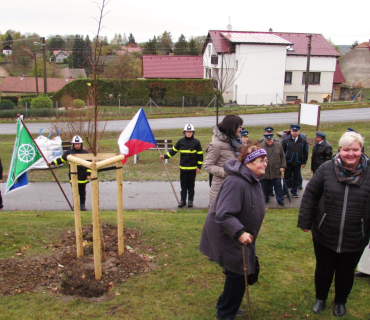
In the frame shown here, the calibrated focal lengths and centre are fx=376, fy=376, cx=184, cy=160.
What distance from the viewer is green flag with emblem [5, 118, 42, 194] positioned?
6.26 meters

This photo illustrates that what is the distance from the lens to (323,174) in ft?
11.9

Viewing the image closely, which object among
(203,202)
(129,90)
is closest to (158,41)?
(129,90)

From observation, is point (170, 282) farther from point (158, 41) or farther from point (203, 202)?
point (158, 41)

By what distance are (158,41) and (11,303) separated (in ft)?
291

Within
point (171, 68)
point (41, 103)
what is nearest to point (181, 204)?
point (41, 103)

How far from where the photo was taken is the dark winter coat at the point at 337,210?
11.4 ft

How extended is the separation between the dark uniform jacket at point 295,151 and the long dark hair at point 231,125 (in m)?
4.58

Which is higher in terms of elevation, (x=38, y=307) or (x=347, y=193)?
(x=347, y=193)

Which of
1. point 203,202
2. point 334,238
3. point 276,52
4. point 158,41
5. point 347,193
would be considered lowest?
point 203,202

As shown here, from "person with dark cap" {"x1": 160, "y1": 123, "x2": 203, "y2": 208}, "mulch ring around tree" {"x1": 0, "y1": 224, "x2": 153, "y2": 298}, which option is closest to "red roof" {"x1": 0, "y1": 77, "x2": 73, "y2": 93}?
"person with dark cap" {"x1": 160, "y1": 123, "x2": 203, "y2": 208}

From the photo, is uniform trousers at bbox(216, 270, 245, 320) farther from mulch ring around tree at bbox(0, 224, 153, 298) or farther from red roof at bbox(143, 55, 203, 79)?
red roof at bbox(143, 55, 203, 79)

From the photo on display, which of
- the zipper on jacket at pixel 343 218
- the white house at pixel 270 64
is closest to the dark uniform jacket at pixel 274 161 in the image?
the zipper on jacket at pixel 343 218

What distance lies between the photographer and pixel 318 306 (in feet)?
12.8

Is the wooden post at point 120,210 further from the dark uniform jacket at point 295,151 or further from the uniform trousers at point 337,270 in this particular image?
the dark uniform jacket at point 295,151
